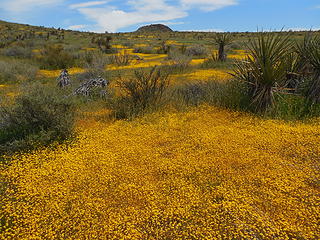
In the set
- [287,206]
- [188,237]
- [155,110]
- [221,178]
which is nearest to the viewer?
[188,237]

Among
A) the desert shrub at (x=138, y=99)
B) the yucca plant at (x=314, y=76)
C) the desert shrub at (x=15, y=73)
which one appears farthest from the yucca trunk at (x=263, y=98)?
the desert shrub at (x=15, y=73)

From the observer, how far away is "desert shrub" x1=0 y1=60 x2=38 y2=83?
13195mm

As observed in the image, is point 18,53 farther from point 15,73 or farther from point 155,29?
point 155,29

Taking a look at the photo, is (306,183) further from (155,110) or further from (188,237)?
(155,110)

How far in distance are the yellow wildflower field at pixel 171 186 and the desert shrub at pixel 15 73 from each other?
964cm

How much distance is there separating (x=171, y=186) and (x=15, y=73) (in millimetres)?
13673

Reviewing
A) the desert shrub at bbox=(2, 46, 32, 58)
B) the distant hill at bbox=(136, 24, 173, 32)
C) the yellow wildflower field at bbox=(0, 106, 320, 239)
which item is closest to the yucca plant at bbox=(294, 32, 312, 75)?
the yellow wildflower field at bbox=(0, 106, 320, 239)

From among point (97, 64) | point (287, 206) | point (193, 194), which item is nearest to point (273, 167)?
point (287, 206)

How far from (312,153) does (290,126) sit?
55.8 inches

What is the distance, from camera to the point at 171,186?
4.04m

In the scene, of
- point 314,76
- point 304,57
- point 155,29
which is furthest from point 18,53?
point 155,29

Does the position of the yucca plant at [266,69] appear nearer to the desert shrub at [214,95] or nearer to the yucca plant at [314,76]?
the desert shrub at [214,95]

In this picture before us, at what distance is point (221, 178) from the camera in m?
4.22

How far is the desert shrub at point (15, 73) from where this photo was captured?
43.3 feet
